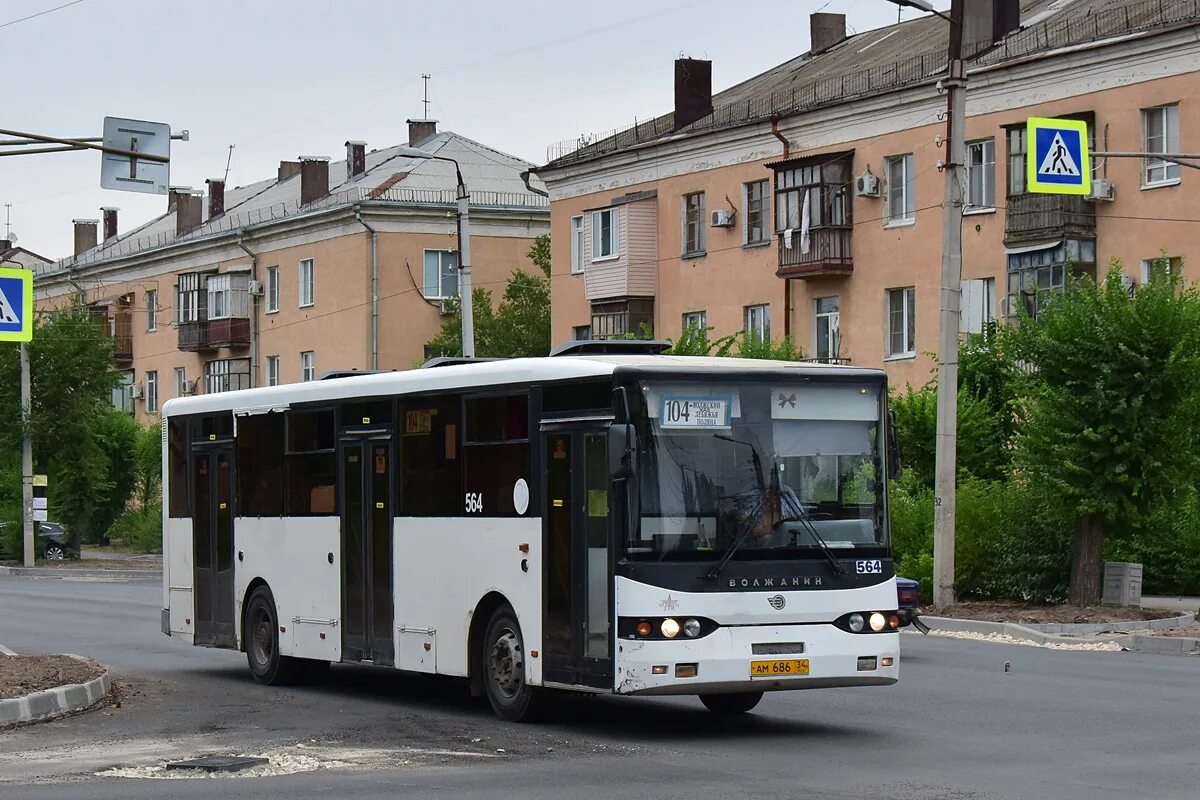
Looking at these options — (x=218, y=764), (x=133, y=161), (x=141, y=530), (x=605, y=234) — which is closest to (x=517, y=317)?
(x=605, y=234)

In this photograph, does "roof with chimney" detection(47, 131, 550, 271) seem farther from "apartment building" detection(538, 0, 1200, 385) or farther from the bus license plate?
the bus license plate

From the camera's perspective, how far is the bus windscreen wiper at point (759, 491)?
14031 millimetres

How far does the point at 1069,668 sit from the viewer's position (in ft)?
69.2

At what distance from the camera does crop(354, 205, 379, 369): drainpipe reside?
2685 inches

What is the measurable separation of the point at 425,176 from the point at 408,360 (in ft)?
22.0

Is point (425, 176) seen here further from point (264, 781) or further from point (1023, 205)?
point (264, 781)

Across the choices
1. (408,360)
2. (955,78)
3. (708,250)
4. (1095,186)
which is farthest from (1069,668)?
(408,360)

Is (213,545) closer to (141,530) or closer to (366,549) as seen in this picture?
(366,549)

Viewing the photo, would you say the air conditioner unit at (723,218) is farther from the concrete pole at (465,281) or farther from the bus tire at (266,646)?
the bus tire at (266,646)

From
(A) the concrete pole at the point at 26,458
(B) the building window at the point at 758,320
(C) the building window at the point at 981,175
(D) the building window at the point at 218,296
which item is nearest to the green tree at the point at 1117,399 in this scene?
(C) the building window at the point at 981,175

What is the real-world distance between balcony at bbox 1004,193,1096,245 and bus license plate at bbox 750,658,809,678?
1107 inches

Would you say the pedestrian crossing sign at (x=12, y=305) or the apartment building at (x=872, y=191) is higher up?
the apartment building at (x=872, y=191)

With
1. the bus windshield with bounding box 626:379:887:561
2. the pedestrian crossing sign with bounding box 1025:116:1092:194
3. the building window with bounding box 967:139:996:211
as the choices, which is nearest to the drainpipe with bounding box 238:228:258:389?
the building window with bounding box 967:139:996:211

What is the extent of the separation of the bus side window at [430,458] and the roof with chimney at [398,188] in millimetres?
49788
